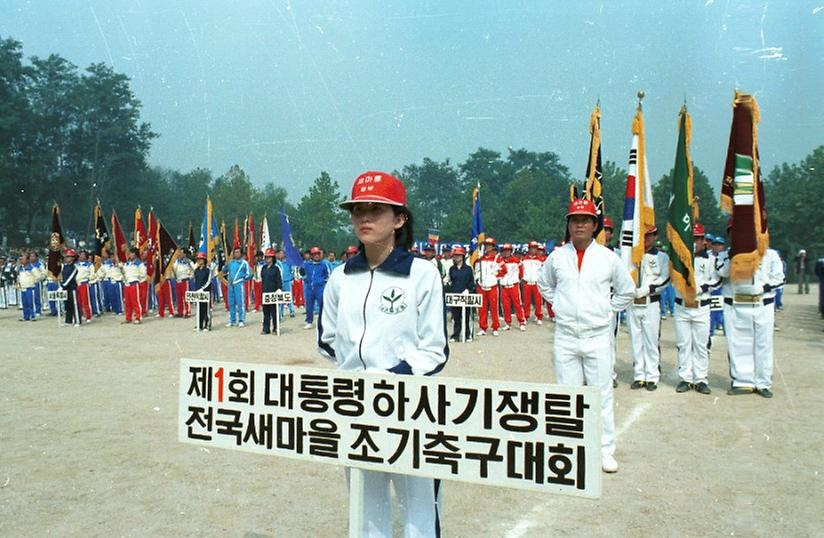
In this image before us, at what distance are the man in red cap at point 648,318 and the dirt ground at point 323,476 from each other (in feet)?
0.89

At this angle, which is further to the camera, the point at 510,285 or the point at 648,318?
the point at 510,285

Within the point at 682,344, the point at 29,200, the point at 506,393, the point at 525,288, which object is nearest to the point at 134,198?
the point at 29,200

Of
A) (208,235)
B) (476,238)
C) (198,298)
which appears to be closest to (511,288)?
(476,238)

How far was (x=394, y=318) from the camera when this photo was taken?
2887 millimetres

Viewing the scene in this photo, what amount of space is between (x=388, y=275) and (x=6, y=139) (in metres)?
52.4

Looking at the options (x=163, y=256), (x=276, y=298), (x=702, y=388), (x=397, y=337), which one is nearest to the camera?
(x=397, y=337)

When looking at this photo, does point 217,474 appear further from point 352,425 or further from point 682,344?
point 682,344

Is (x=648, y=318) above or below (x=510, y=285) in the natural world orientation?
above

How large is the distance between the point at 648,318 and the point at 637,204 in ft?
5.42

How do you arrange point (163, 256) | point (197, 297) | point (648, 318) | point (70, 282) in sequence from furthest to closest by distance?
point (163, 256)
point (70, 282)
point (197, 297)
point (648, 318)

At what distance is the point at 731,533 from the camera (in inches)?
154

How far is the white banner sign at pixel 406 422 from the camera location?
2.31 m

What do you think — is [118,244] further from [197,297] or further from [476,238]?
[476,238]

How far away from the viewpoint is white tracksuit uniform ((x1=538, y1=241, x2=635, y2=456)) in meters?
4.96
